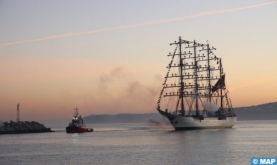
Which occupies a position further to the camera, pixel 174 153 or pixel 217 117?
pixel 217 117

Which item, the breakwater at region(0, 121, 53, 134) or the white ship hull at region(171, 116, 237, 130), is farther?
the breakwater at region(0, 121, 53, 134)

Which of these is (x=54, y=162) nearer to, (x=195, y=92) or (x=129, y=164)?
(x=129, y=164)

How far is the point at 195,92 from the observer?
154 meters

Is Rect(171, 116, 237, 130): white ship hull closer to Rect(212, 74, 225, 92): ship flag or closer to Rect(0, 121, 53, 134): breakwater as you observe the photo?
Rect(212, 74, 225, 92): ship flag

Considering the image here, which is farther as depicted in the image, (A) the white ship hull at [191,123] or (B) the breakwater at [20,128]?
(B) the breakwater at [20,128]

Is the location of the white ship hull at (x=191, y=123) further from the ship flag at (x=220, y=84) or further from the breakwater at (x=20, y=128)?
the breakwater at (x=20, y=128)

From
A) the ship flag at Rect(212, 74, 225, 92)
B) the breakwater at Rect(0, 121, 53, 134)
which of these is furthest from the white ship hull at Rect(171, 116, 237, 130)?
the breakwater at Rect(0, 121, 53, 134)

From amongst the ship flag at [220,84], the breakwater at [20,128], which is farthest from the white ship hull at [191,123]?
the breakwater at [20,128]

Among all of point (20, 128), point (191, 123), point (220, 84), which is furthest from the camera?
point (20, 128)

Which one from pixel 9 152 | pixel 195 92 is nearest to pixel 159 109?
pixel 195 92

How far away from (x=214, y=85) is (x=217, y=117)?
9.33 metres

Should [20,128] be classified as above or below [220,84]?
below

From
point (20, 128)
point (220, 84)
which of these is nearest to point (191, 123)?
point (220, 84)

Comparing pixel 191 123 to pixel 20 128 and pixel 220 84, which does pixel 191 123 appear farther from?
→ pixel 20 128
